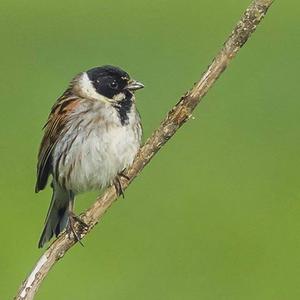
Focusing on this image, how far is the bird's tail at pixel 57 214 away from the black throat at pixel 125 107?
0.72 meters

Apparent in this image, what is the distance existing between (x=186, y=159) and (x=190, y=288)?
9.62 feet

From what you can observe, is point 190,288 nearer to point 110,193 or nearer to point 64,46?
point 110,193

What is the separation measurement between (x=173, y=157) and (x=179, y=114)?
8371 millimetres

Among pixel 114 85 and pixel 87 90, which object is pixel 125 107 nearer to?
pixel 114 85

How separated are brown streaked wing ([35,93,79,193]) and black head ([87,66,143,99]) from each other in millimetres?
176

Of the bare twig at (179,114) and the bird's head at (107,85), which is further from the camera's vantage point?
the bird's head at (107,85)

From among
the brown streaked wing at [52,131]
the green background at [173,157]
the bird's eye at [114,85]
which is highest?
the bird's eye at [114,85]

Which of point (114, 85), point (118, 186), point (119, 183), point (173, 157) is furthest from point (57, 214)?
point (173, 157)

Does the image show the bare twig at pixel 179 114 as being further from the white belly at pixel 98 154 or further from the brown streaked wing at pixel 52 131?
the brown streaked wing at pixel 52 131

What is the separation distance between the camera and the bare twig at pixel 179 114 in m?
7.10

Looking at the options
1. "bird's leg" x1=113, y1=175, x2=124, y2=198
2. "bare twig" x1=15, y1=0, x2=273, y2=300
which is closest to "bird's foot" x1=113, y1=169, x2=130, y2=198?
"bird's leg" x1=113, y1=175, x2=124, y2=198

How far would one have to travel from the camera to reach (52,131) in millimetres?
9750

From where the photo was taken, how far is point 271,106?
17047mm

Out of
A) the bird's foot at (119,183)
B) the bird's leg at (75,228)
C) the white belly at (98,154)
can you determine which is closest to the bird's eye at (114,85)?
the white belly at (98,154)
